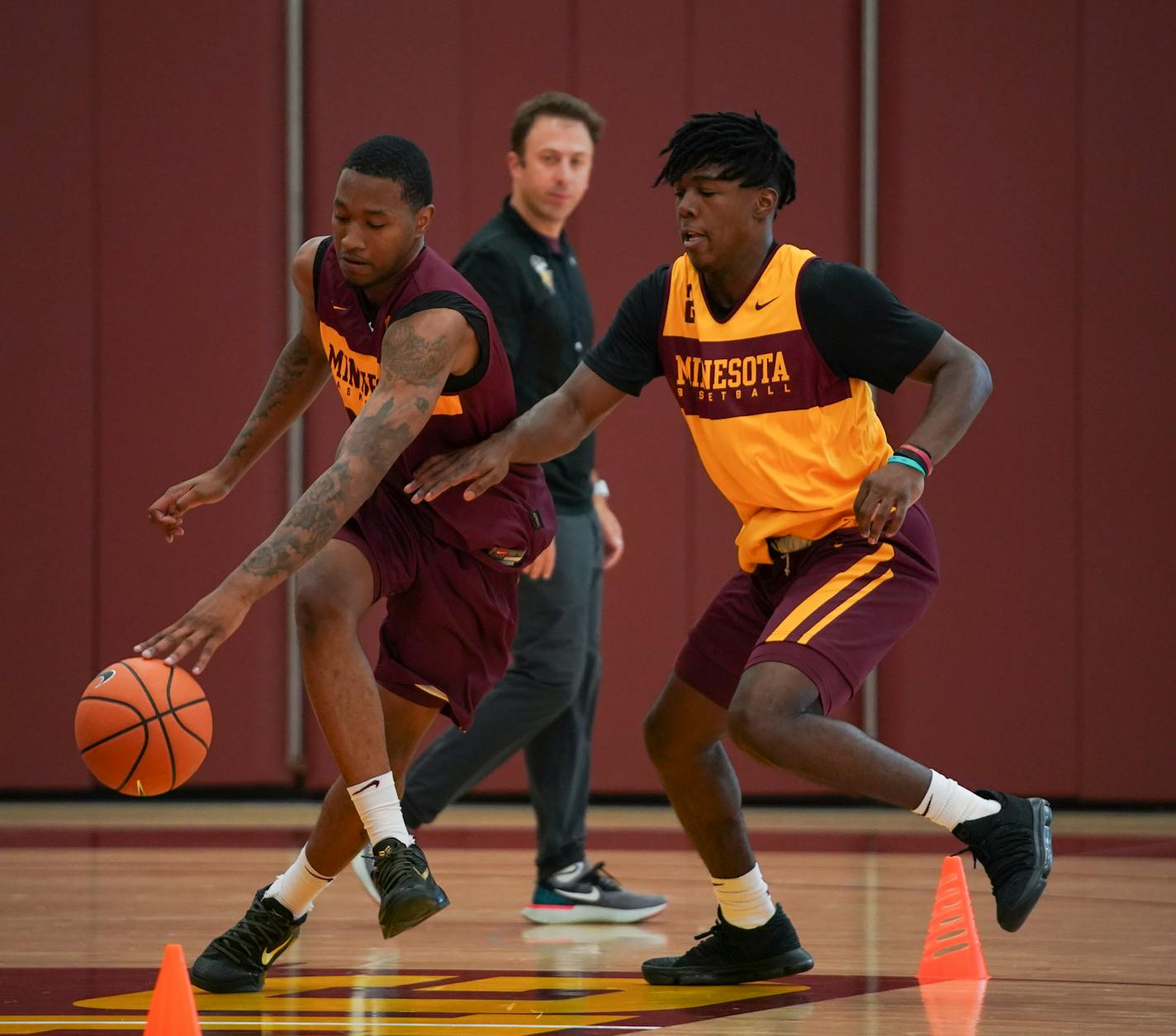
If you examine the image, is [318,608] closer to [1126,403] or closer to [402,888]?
[402,888]

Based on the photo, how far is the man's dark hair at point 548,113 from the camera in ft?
17.3

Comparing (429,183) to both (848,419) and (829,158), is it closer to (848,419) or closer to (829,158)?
Answer: (848,419)

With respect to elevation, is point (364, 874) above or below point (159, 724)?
below

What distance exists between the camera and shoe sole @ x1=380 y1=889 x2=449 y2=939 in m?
3.31

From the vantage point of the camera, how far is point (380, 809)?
3.58 m

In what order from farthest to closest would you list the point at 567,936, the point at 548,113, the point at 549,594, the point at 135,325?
the point at 135,325 → the point at 548,113 → the point at 549,594 → the point at 567,936

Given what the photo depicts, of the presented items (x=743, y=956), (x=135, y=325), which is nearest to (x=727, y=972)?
(x=743, y=956)

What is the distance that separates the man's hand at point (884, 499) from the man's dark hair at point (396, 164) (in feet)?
3.58

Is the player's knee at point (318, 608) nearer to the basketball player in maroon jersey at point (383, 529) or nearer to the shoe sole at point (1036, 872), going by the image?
the basketball player in maroon jersey at point (383, 529)

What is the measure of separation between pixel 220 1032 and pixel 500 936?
139 centimetres

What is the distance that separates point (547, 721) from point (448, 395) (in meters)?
1.39

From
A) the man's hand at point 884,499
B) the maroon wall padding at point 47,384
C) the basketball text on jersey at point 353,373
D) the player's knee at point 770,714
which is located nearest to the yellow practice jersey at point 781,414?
the man's hand at point 884,499

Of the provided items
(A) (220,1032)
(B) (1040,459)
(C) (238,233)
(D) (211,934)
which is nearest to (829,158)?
(B) (1040,459)

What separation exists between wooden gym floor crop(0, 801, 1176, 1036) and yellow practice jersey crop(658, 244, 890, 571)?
1.00m
